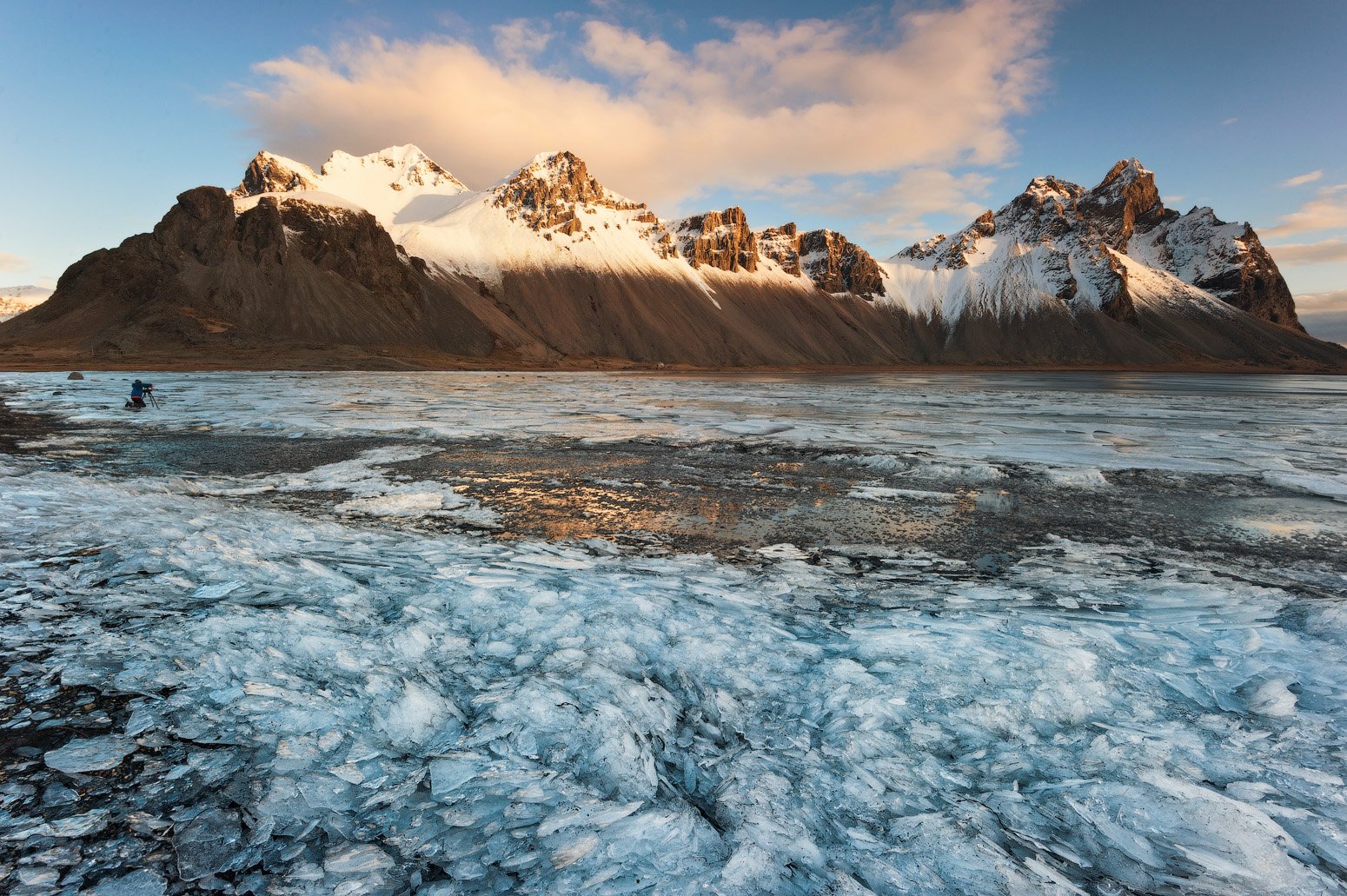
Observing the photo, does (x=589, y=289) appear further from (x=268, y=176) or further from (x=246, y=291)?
(x=268, y=176)

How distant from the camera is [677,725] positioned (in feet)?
10.2

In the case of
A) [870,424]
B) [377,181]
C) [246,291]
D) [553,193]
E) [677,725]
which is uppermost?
[377,181]

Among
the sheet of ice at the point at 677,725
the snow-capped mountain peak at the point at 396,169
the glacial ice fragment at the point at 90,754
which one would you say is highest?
the snow-capped mountain peak at the point at 396,169

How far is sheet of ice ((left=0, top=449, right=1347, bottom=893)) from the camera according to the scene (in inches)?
88.1

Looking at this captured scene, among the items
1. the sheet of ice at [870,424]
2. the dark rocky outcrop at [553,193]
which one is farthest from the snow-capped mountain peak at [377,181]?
the sheet of ice at [870,424]

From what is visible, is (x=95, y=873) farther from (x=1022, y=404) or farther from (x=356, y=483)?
(x=1022, y=404)

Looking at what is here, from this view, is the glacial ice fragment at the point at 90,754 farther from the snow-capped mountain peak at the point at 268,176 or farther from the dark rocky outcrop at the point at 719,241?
the snow-capped mountain peak at the point at 268,176

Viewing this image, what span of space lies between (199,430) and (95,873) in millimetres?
15406

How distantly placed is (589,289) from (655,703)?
119076 mm

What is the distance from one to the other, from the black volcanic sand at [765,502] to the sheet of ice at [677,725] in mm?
1318

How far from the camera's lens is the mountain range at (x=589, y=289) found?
75.4 m

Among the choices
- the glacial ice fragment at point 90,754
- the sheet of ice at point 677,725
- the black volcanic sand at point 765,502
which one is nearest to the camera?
the sheet of ice at point 677,725

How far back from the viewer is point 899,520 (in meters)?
7.23

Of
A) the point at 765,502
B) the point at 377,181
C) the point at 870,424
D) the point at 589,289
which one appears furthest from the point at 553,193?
the point at 765,502
